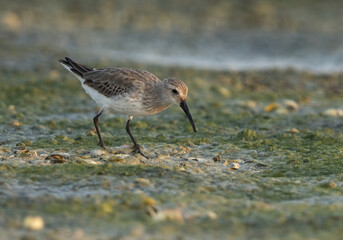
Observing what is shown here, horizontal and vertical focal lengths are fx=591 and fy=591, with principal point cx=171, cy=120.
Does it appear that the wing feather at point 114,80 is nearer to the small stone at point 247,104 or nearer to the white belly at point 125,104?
the white belly at point 125,104

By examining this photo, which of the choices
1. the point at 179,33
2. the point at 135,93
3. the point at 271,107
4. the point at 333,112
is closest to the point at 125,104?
the point at 135,93

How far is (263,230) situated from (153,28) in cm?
1282

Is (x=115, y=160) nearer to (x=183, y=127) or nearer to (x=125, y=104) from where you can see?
(x=125, y=104)

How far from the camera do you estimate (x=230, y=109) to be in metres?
10.1

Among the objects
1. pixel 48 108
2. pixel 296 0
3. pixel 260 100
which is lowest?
pixel 48 108

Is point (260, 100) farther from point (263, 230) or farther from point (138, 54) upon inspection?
point (263, 230)

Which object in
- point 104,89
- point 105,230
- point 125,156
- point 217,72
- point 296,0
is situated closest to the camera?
point 105,230

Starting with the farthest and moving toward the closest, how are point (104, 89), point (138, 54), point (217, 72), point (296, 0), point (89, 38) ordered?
point (296, 0) < point (89, 38) < point (138, 54) < point (217, 72) < point (104, 89)

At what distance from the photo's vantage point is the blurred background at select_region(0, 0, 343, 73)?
14133 mm

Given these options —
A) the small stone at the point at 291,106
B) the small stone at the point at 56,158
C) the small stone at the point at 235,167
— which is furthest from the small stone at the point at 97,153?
the small stone at the point at 291,106

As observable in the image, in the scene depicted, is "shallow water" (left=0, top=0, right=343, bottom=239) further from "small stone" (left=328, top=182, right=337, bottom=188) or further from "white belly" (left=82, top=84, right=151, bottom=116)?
"white belly" (left=82, top=84, right=151, bottom=116)

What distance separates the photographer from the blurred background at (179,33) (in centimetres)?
1413

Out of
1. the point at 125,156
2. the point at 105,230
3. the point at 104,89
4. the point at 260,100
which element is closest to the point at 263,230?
the point at 105,230

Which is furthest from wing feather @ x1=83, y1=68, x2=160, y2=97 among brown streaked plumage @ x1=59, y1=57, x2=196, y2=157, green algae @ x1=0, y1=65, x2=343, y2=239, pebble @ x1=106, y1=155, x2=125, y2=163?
pebble @ x1=106, y1=155, x2=125, y2=163
